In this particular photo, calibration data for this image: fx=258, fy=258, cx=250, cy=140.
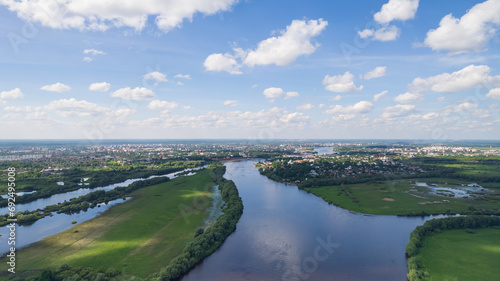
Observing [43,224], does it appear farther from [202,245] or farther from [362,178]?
[362,178]

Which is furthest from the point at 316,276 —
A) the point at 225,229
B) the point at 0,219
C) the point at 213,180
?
the point at 213,180

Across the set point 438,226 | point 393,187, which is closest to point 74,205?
point 438,226

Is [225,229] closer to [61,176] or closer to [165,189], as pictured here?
[165,189]

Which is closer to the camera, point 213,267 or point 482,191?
point 213,267

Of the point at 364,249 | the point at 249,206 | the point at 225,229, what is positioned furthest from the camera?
the point at 249,206

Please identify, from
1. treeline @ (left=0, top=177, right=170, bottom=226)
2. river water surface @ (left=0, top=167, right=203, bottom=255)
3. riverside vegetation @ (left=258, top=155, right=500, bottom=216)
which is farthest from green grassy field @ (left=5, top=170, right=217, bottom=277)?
riverside vegetation @ (left=258, top=155, right=500, bottom=216)

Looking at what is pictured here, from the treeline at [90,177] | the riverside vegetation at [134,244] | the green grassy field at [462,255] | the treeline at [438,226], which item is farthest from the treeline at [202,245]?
the treeline at [90,177]

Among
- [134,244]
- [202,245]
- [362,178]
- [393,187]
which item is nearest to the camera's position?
[202,245]
